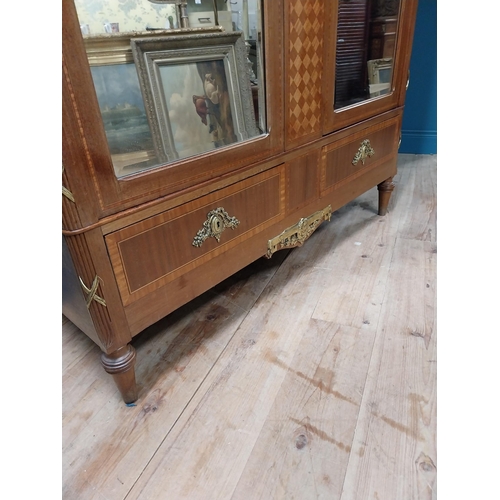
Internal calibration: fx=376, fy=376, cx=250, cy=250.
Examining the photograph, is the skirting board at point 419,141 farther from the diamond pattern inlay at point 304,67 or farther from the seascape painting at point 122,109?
the seascape painting at point 122,109

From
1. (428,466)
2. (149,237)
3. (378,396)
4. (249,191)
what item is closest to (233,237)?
(249,191)

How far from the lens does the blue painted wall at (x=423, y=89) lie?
1.97m

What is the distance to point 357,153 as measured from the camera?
1183 mm

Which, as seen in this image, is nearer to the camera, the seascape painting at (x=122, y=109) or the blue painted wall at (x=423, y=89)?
the seascape painting at (x=122, y=109)

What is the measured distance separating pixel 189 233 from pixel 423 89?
1.97m

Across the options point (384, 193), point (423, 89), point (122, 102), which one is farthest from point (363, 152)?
point (423, 89)

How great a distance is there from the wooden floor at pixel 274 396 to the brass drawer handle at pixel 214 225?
Answer: 32 cm

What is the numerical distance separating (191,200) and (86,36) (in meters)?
0.31

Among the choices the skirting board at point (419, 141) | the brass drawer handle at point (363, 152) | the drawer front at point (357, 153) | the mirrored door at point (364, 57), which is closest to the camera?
the mirrored door at point (364, 57)

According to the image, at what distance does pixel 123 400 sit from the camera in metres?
0.82

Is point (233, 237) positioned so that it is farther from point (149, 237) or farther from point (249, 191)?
point (149, 237)

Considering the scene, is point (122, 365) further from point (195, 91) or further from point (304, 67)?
point (304, 67)

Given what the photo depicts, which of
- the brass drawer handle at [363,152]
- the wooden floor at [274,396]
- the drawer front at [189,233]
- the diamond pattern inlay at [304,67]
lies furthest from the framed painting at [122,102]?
the brass drawer handle at [363,152]

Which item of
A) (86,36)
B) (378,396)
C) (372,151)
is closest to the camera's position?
(86,36)
